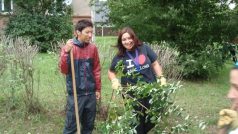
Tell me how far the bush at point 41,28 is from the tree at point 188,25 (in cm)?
785

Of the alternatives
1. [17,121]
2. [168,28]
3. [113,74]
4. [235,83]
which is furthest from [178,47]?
[235,83]

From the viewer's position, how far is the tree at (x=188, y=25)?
1063 centimetres

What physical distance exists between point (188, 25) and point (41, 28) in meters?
9.31

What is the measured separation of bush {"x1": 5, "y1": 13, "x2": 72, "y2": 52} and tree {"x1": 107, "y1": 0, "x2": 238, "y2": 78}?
7.85m

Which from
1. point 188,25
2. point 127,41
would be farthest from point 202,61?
point 127,41

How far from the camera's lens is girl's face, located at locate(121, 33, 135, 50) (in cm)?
504

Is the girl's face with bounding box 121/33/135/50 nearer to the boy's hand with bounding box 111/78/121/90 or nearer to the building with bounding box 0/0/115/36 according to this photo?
the boy's hand with bounding box 111/78/121/90

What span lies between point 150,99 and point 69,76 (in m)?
1.00

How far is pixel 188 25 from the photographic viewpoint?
A: 1073cm

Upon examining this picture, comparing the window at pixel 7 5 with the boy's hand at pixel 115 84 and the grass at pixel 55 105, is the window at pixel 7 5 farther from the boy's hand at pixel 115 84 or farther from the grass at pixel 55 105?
the boy's hand at pixel 115 84

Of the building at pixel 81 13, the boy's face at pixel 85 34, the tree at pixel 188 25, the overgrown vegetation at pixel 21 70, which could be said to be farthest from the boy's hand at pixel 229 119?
the building at pixel 81 13

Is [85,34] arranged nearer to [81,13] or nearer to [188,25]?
[188,25]

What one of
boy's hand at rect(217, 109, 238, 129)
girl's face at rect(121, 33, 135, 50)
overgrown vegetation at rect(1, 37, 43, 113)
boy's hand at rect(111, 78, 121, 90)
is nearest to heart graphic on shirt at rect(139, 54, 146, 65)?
girl's face at rect(121, 33, 135, 50)

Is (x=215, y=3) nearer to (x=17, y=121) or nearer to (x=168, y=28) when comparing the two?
(x=168, y=28)
